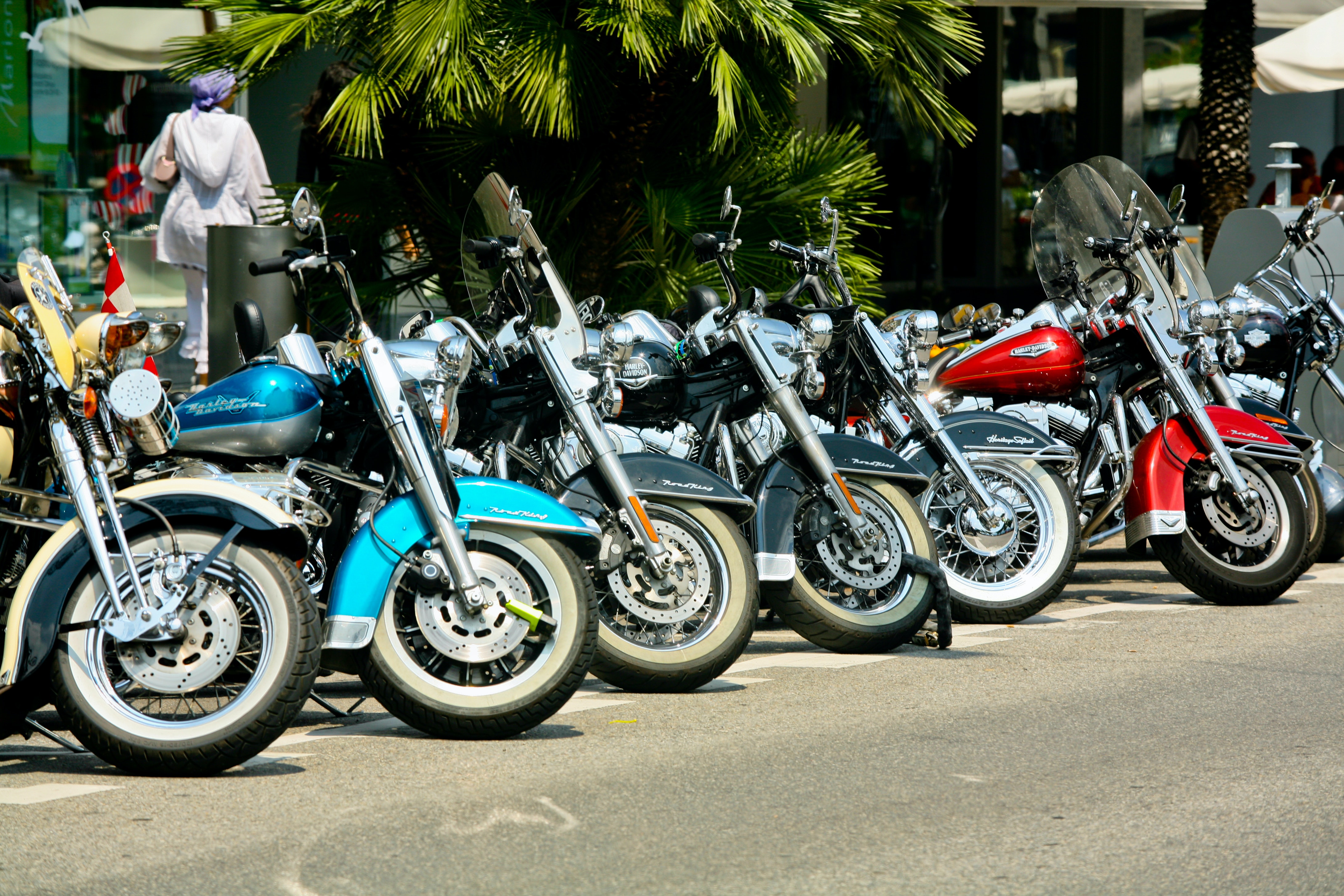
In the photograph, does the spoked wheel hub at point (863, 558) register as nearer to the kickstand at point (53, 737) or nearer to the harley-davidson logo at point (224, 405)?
the harley-davidson logo at point (224, 405)

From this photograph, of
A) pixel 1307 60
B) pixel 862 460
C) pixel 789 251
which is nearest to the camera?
pixel 862 460

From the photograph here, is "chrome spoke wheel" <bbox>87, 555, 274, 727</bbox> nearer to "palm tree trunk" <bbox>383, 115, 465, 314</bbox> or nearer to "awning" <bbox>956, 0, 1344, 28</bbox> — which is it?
"palm tree trunk" <bbox>383, 115, 465, 314</bbox>

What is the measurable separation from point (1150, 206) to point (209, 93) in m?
5.89

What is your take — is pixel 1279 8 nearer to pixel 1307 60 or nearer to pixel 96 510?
pixel 1307 60

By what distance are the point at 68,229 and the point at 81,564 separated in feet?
28.9

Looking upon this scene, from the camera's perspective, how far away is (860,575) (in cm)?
605

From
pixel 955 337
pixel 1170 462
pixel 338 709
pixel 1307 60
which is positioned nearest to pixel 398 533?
pixel 338 709

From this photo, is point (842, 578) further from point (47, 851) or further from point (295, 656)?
point (47, 851)

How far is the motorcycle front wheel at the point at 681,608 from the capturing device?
5406mm

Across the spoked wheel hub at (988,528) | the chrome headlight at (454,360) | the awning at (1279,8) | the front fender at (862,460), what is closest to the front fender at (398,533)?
the chrome headlight at (454,360)

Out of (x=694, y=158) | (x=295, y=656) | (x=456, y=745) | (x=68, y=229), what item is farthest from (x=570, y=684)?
(x=68, y=229)

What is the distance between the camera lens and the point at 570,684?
4754mm

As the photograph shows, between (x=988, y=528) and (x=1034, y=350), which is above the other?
(x=1034, y=350)

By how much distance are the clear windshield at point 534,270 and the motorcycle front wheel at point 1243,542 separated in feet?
9.88
